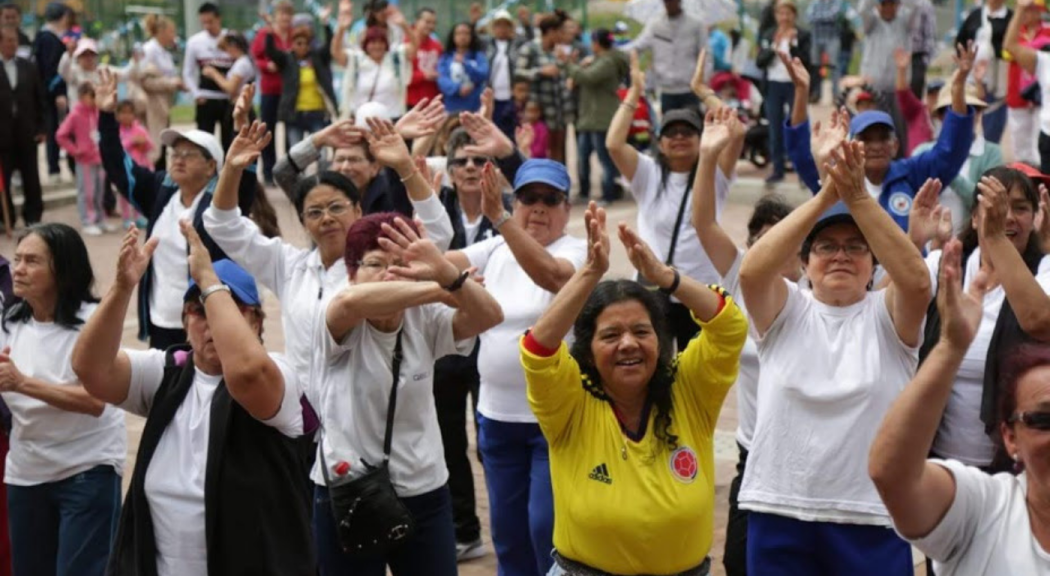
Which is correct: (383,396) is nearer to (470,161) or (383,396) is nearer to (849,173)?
(849,173)

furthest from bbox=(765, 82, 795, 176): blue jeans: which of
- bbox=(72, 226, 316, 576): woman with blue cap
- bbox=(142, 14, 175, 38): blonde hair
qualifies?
→ bbox=(72, 226, 316, 576): woman with blue cap

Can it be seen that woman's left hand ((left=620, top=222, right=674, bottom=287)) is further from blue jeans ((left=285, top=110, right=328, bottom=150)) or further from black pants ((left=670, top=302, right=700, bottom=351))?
blue jeans ((left=285, top=110, right=328, bottom=150))

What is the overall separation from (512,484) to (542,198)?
1162mm

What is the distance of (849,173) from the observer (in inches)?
182

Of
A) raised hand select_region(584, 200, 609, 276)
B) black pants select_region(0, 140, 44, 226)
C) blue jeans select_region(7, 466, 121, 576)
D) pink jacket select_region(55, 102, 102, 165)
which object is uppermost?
raised hand select_region(584, 200, 609, 276)

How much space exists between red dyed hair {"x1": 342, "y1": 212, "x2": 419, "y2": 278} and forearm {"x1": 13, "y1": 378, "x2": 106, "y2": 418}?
107cm

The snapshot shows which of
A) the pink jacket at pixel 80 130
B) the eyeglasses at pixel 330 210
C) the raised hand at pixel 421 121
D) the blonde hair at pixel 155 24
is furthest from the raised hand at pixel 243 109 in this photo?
the blonde hair at pixel 155 24

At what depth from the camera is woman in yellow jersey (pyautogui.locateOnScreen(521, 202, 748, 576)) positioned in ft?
15.5

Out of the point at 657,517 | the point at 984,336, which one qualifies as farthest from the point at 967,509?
the point at 984,336

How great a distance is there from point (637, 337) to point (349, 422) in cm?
112

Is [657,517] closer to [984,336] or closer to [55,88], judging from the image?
[984,336]

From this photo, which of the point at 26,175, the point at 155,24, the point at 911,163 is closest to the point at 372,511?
the point at 911,163

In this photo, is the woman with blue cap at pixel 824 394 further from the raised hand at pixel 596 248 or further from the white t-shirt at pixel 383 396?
the white t-shirt at pixel 383 396

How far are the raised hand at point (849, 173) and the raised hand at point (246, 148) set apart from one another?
2743 mm
